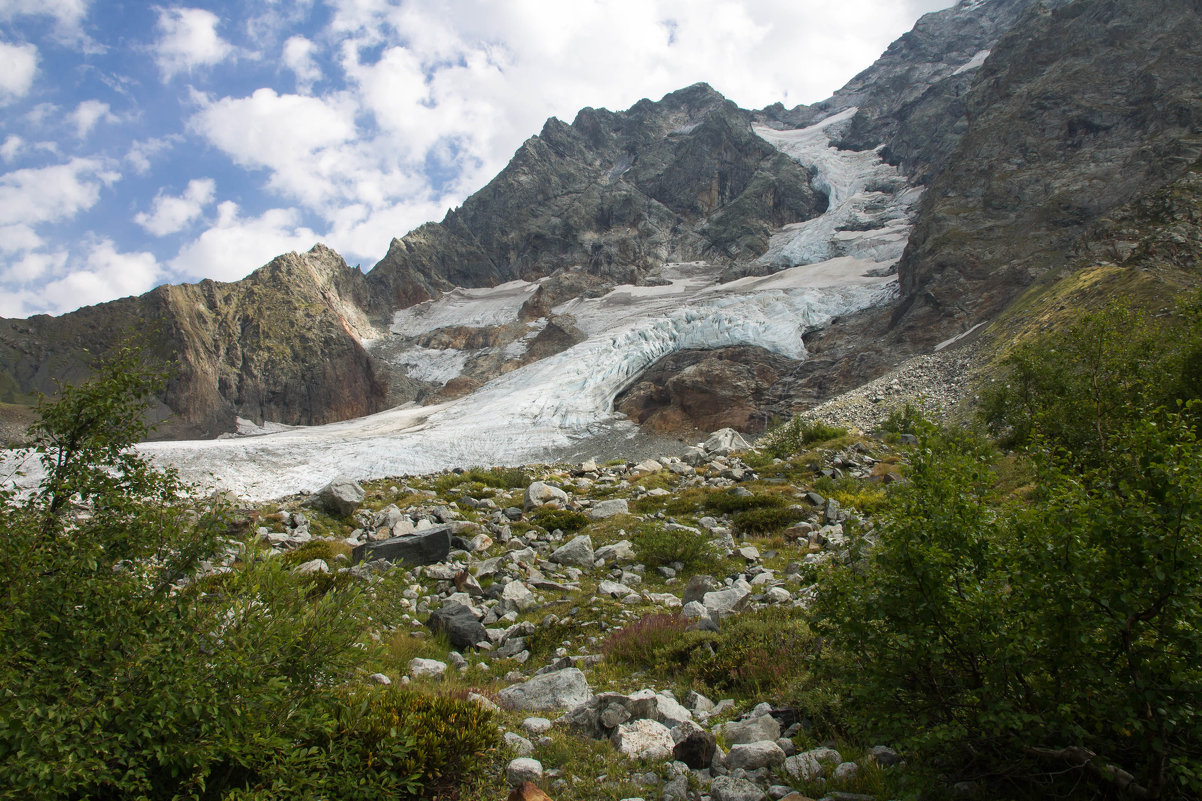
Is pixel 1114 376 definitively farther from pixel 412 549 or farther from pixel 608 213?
pixel 608 213

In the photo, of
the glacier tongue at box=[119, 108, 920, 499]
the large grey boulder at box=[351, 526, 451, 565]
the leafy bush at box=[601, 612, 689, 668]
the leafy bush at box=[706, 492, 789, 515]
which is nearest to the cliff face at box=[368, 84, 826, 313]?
the glacier tongue at box=[119, 108, 920, 499]

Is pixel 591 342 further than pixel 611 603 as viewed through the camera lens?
Yes

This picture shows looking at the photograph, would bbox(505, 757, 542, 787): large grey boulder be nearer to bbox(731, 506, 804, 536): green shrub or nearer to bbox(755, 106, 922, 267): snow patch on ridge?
bbox(731, 506, 804, 536): green shrub

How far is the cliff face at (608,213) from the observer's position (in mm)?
116438

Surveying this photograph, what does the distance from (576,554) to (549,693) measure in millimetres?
6405

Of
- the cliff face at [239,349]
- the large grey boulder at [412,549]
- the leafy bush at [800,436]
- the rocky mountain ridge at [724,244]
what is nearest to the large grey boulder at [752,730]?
the rocky mountain ridge at [724,244]

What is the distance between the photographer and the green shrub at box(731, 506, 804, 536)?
47.0ft

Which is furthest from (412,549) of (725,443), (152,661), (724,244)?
(724,244)

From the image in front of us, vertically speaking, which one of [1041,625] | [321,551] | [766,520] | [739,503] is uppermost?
[1041,625]

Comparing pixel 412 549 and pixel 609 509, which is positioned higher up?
pixel 412 549

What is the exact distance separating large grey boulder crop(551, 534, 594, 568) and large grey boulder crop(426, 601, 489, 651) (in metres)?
3.59

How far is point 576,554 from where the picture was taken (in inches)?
502

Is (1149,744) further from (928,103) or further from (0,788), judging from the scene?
(928,103)

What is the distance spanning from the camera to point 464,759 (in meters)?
4.61
